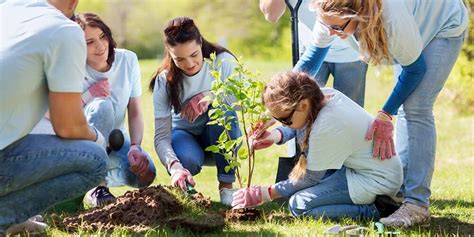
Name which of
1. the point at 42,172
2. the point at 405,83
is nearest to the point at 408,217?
the point at 405,83

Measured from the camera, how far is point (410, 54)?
372cm

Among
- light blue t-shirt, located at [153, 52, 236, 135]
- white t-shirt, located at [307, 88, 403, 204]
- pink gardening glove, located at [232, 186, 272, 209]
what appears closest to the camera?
white t-shirt, located at [307, 88, 403, 204]

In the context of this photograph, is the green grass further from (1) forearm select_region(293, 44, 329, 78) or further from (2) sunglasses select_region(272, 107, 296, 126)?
(2) sunglasses select_region(272, 107, 296, 126)

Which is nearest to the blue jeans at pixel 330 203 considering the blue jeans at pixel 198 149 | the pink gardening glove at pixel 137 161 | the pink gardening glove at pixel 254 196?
the pink gardening glove at pixel 254 196

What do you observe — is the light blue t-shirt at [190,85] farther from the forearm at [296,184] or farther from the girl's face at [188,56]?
the forearm at [296,184]

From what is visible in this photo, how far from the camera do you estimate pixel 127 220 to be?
3910 mm

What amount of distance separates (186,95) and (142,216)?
3.78 feet

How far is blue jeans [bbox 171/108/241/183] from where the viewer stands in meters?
4.77

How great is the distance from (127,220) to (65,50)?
3.54 ft

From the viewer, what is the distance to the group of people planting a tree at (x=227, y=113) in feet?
10.7

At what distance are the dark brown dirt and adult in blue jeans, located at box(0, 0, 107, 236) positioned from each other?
84cm

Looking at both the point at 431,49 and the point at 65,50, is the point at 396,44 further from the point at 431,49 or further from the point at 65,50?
the point at 65,50

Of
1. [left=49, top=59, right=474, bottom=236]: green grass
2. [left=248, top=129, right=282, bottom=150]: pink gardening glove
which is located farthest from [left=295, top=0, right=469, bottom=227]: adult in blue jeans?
[left=248, top=129, right=282, bottom=150]: pink gardening glove

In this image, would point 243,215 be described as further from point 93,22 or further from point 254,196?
point 93,22
